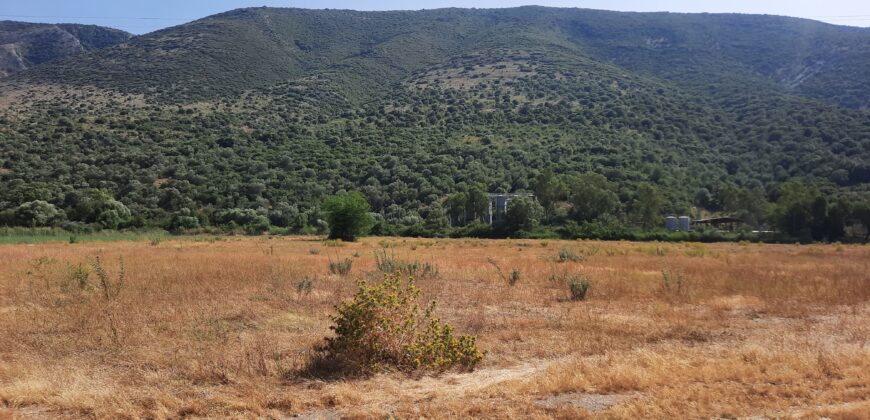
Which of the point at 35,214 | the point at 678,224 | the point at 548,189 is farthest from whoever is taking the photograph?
the point at 548,189

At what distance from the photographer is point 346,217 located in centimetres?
4475

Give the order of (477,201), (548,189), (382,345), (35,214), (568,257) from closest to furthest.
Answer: (382,345) → (568,257) → (35,214) → (477,201) → (548,189)

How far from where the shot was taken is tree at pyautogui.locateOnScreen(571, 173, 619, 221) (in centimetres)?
6219

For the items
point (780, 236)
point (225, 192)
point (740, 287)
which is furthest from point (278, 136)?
point (740, 287)

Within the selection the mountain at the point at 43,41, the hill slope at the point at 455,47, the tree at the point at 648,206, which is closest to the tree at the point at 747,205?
the tree at the point at 648,206

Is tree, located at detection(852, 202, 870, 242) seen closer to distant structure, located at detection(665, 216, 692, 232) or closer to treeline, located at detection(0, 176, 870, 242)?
treeline, located at detection(0, 176, 870, 242)

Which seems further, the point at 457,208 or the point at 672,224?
the point at 457,208

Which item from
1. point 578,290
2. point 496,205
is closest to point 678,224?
point 496,205

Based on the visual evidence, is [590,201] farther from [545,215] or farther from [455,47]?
[455,47]

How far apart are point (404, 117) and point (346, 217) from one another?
5082 centimetres

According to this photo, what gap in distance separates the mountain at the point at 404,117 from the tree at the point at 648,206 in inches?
185

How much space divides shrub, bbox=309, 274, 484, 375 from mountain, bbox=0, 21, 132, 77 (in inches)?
5840

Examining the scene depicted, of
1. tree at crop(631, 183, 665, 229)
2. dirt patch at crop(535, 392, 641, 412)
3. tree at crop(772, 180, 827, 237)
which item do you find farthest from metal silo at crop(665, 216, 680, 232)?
dirt patch at crop(535, 392, 641, 412)

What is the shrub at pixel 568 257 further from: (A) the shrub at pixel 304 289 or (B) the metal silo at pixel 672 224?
(B) the metal silo at pixel 672 224
